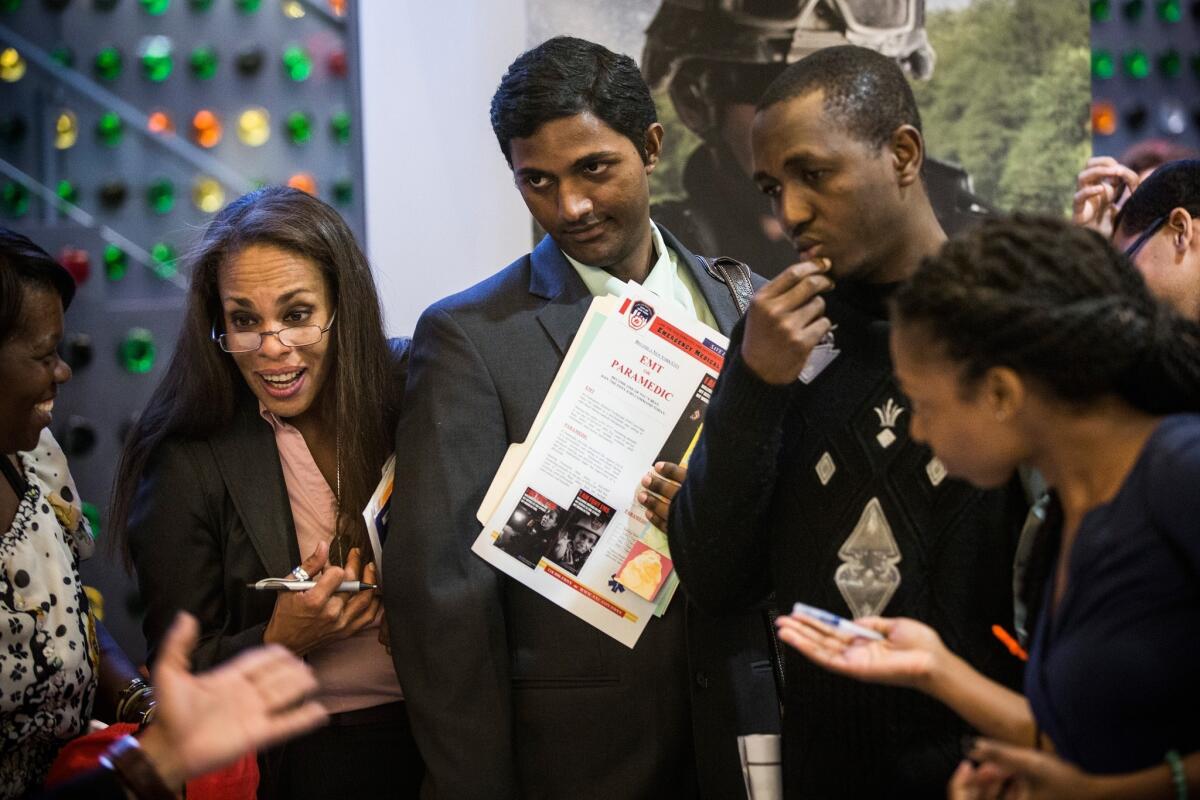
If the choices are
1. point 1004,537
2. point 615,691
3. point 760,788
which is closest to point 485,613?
point 615,691

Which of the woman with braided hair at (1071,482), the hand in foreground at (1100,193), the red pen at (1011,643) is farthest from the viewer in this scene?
the hand in foreground at (1100,193)

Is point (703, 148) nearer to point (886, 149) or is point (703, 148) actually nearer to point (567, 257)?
point (567, 257)

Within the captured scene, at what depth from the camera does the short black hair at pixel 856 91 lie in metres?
1.84

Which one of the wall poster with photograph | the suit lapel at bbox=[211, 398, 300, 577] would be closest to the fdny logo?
the suit lapel at bbox=[211, 398, 300, 577]

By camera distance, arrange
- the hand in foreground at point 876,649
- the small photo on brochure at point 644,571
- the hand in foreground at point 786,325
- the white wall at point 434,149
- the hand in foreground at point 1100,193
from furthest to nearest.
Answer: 1. the white wall at point 434,149
2. the hand in foreground at point 1100,193
3. the small photo on brochure at point 644,571
4. the hand in foreground at point 786,325
5. the hand in foreground at point 876,649

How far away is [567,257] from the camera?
2.46m

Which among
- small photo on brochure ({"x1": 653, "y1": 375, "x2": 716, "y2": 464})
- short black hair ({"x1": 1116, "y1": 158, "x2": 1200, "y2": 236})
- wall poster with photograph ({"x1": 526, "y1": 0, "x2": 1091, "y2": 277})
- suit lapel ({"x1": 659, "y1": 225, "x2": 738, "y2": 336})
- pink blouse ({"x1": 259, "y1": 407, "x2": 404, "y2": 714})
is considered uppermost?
wall poster with photograph ({"x1": 526, "y1": 0, "x2": 1091, "y2": 277})

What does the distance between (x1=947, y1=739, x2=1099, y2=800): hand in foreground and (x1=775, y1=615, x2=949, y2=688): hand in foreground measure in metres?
0.12

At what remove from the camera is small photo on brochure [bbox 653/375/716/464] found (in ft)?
7.77

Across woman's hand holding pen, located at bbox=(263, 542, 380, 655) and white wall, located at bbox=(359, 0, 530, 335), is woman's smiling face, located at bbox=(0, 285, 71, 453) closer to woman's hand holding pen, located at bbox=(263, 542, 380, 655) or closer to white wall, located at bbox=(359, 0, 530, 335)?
woman's hand holding pen, located at bbox=(263, 542, 380, 655)

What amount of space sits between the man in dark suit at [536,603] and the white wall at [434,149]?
1.46 metres

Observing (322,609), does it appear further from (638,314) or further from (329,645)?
(638,314)

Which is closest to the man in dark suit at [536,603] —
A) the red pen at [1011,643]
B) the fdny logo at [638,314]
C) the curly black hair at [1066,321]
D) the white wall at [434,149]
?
the fdny logo at [638,314]

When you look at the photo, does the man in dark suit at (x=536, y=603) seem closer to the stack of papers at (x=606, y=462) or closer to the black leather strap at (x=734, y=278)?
the stack of papers at (x=606, y=462)
